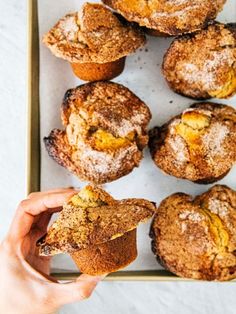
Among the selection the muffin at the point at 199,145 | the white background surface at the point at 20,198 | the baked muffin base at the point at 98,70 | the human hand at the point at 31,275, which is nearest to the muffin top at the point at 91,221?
the human hand at the point at 31,275

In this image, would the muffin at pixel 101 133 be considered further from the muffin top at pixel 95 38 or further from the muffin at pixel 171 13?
the muffin at pixel 171 13

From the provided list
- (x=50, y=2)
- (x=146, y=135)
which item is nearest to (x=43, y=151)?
(x=146, y=135)

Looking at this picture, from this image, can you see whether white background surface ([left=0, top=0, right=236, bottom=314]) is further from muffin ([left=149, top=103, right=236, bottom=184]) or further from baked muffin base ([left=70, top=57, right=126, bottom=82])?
muffin ([left=149, top=103, right=236, bottom=184])

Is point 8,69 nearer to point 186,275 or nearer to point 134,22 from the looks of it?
point 134,22

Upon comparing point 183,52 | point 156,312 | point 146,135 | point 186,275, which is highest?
point 183,52

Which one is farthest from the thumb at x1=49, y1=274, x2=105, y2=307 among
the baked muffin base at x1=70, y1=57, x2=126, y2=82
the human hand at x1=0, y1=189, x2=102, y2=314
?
the baked muffin base at x1=70, y1=57, x2=126, y2=82
